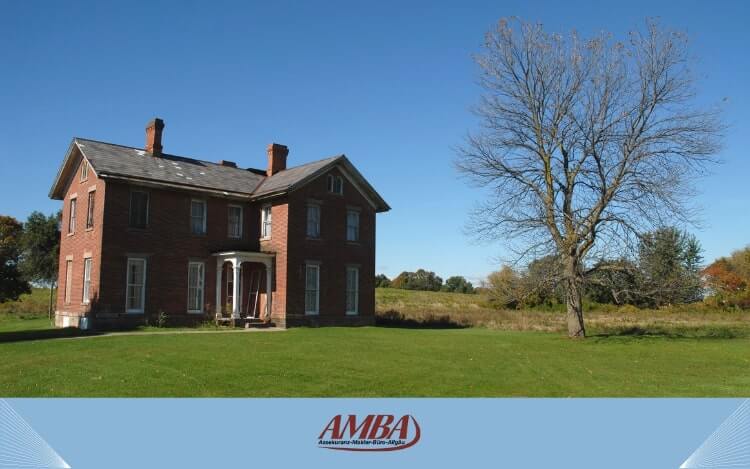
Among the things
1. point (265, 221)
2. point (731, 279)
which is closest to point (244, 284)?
point (265, 221)

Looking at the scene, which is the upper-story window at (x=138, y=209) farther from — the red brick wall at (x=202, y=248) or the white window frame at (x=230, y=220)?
the white window frame at (x=230, y=220)

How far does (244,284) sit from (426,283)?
242ft

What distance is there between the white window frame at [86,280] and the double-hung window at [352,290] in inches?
470

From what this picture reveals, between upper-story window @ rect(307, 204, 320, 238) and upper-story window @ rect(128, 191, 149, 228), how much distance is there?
7.41 metres

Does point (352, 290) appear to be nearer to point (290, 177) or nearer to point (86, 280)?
point (290, 177)

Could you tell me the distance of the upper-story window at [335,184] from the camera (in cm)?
3116

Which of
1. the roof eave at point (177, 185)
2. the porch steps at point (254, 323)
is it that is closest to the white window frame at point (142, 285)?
the roof eave at point (177, 185)

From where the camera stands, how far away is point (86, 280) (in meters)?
26.6

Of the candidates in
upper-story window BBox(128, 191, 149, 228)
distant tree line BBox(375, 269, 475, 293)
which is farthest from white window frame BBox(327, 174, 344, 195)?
distant tree line BBox(375, 269, 475, 293)

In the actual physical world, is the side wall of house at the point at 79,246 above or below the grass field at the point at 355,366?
above

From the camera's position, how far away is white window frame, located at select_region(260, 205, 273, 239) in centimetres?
3031

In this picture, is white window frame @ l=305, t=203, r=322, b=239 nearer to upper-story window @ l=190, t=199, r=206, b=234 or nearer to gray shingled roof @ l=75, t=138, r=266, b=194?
gray shingled roof @ l=75, t=138, r=266, b=194
